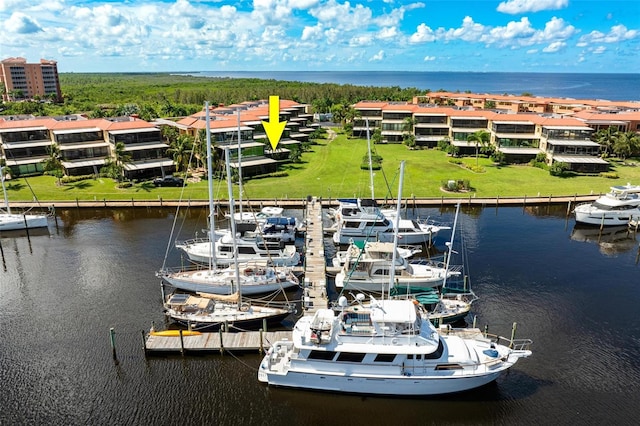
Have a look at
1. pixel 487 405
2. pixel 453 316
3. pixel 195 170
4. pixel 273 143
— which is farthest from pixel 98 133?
pixel 487 405

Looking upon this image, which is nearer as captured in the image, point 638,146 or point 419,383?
point 419,383

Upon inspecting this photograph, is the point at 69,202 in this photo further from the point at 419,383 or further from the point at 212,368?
the point at 419,383

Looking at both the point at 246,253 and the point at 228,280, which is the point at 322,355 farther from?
the point at 246,253

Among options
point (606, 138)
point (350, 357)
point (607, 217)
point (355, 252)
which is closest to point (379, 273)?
point (355, 252)

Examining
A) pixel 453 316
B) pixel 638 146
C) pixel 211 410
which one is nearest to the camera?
pixel 211 410

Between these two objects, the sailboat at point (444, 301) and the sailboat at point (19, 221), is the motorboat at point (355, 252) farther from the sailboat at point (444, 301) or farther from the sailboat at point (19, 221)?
the sailboat at point (19, 221)

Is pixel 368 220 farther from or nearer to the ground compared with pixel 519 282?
farther from the ground

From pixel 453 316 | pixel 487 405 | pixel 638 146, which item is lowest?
pixel 487 405
